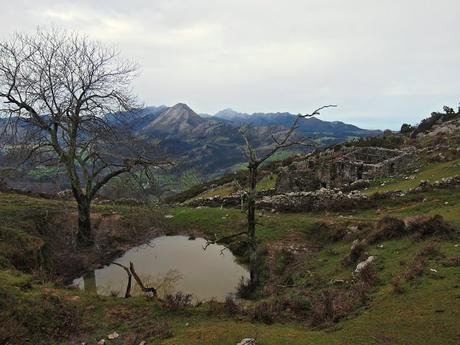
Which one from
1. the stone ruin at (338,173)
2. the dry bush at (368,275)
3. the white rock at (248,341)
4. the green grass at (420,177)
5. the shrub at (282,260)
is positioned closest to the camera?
the white rock at (248,341)

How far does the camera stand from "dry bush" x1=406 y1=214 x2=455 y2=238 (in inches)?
663

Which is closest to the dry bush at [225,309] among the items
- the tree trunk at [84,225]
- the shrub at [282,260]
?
the shrub at [282,260]

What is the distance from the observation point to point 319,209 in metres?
29.2

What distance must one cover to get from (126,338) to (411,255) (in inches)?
421

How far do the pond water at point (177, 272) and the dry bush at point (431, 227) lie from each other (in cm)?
829

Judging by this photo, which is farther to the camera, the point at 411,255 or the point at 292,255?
the point at 292,255

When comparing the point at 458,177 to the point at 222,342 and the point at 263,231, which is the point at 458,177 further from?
the point at 222,342

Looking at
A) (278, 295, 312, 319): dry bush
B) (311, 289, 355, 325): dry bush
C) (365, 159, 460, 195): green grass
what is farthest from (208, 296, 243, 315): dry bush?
(365, 159, 460, 195): green grass

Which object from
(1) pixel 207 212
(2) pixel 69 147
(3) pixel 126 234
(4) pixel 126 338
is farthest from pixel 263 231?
(4) pixel 126 338

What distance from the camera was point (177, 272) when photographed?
21.7 metres

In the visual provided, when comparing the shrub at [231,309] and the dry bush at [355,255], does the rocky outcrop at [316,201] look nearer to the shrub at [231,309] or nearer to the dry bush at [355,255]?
the dry bush at [355,255]

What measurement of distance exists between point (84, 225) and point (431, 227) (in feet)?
59.3

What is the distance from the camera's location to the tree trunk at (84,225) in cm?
2345

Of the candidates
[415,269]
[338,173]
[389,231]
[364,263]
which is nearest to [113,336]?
[364,263]
